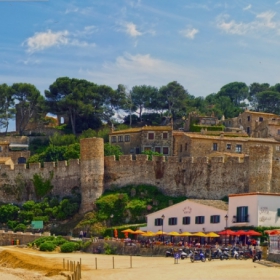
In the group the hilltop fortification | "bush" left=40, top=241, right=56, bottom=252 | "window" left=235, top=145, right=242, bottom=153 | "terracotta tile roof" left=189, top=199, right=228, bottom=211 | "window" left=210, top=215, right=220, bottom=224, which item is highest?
"window" left=235, top=145, right=242, bottom=153

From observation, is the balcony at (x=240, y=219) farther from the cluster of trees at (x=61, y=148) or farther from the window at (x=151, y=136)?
the window at (x=151, y=136)

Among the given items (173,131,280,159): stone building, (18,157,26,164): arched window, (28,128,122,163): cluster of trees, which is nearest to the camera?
(173,131,280,159): stone building

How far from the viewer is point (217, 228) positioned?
55969 millimetres

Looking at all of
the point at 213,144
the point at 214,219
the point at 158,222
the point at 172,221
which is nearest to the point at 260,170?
the point at 214,219

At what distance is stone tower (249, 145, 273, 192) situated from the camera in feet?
199

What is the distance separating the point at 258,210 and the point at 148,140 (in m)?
29.8

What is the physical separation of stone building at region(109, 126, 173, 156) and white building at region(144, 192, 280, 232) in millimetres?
21788

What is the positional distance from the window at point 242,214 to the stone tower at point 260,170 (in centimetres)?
603

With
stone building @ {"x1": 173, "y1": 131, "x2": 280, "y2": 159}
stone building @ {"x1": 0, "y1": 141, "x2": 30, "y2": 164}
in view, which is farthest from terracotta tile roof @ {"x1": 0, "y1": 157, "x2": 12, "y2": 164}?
stone building @ {"x1": 173, "y1": 131, "x2": 280, "y2": 159}

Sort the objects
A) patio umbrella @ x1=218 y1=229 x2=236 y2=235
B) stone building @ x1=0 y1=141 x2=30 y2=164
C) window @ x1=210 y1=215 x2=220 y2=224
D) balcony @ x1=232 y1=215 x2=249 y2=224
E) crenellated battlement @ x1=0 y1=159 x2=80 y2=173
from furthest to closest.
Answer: stone building @ x1=0 y1=141 x2=30 y2=164 < crenellated battlement @ x1=0 y1=159 x2=80 y2=173 < window @ x1=210 y1=215 x2=220 y2=224 < balcony @ x1=232 y1=215 x2=249 y2=224 < patio umbrella @ x1=218 y1=229 x2=236 y2=235

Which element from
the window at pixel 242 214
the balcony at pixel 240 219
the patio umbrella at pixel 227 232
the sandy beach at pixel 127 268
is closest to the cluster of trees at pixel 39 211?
the sandy beach at pixel 127 268

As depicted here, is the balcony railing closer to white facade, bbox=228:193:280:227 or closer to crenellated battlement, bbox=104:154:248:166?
white facade, bbox=228:193:280:227

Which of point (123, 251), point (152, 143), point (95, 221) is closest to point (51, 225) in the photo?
point (95, 221)

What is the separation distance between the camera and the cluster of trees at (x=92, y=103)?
9612 cm
